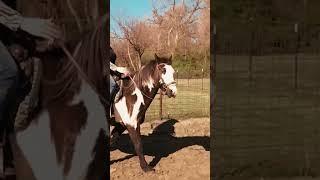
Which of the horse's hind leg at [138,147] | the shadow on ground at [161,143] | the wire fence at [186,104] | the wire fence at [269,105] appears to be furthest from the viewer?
the wire fence at [186,104]

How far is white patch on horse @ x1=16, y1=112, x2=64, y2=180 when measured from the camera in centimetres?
350

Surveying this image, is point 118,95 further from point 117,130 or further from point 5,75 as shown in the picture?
point 5,75

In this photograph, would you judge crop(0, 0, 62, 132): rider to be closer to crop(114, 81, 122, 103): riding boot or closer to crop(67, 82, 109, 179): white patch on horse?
crop(67, 82, 109, 179): white patch on horse

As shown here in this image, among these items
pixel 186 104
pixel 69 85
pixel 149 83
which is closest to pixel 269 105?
pixel 149 83

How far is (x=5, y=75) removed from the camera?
3.34 metres

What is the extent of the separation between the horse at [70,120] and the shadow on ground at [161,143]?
340 centimetres

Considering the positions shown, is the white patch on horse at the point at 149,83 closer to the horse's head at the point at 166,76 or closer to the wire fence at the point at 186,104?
the horse's head at the point at 166,76

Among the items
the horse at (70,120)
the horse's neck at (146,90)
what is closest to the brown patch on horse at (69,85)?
the horse at (70,120)

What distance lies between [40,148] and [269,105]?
3042 mm

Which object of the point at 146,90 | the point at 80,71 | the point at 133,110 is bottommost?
the point at 133,110

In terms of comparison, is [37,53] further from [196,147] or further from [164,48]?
[164,48]

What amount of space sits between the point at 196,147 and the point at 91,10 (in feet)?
15.3

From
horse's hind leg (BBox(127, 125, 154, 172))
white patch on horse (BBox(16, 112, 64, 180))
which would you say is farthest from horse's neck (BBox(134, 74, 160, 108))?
white patch on horse (BBox(16, 112, 64, 180))

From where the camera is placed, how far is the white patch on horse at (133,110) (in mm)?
6605
